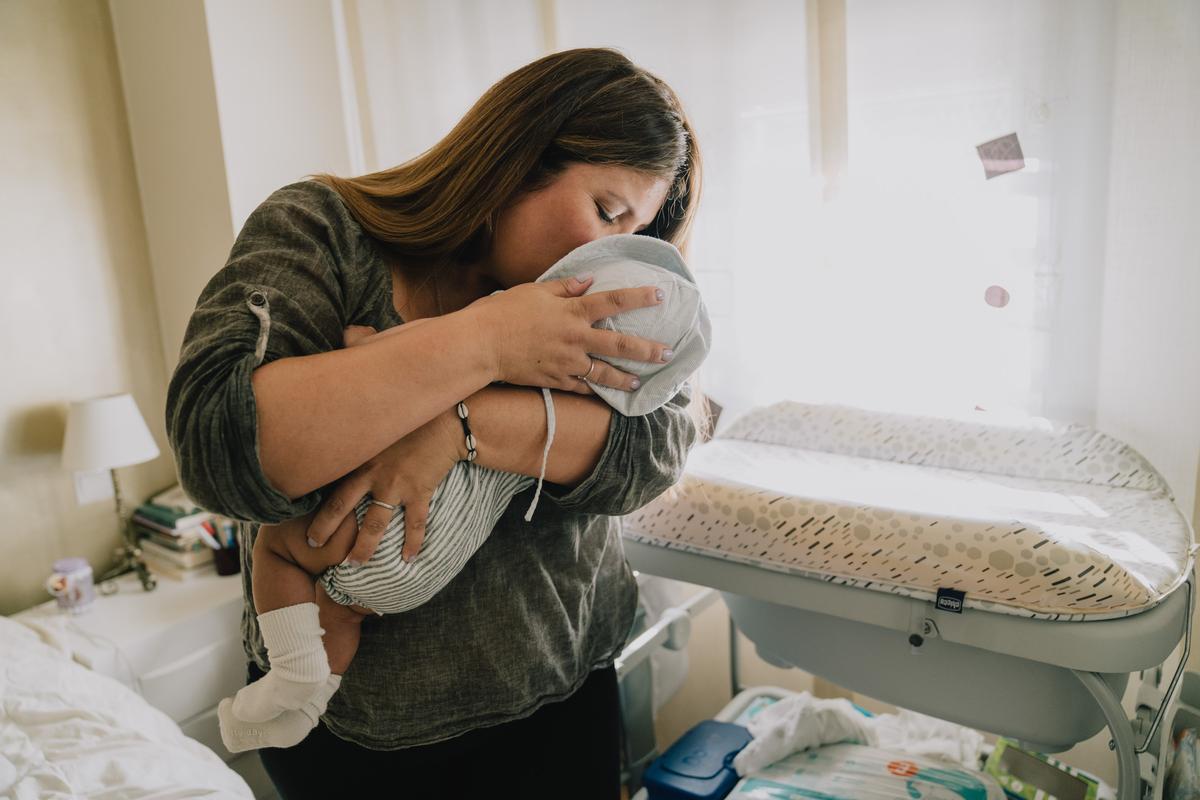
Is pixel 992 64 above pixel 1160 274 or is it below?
above

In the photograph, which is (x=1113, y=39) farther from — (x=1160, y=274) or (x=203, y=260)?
(x=203, y=260)

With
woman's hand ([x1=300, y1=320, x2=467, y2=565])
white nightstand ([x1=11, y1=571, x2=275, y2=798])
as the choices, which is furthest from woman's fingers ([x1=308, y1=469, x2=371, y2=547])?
white nightstand ([x1=11, y1=571, x2=275, y2=798])

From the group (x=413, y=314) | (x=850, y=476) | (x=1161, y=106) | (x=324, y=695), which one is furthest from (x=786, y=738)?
(x=1161, y=106)

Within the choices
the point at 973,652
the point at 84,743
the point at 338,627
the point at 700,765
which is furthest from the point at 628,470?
the point at 84,743

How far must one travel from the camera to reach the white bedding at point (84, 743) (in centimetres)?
118

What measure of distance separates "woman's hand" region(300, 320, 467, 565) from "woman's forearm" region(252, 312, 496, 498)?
1.5 inches

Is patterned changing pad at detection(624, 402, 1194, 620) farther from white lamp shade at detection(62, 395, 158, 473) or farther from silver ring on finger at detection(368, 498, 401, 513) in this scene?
white lamp shade at detection(62, 395, 158, 473)

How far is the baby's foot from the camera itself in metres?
0.77

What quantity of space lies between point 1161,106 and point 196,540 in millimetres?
2440

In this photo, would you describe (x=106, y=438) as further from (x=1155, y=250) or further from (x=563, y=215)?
(x=1155, y=250)

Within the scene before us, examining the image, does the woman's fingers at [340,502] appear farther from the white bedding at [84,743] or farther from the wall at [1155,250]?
the wall at [1155,250]

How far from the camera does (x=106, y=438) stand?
1.99m

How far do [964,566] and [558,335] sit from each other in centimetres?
62

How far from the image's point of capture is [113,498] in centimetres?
225
